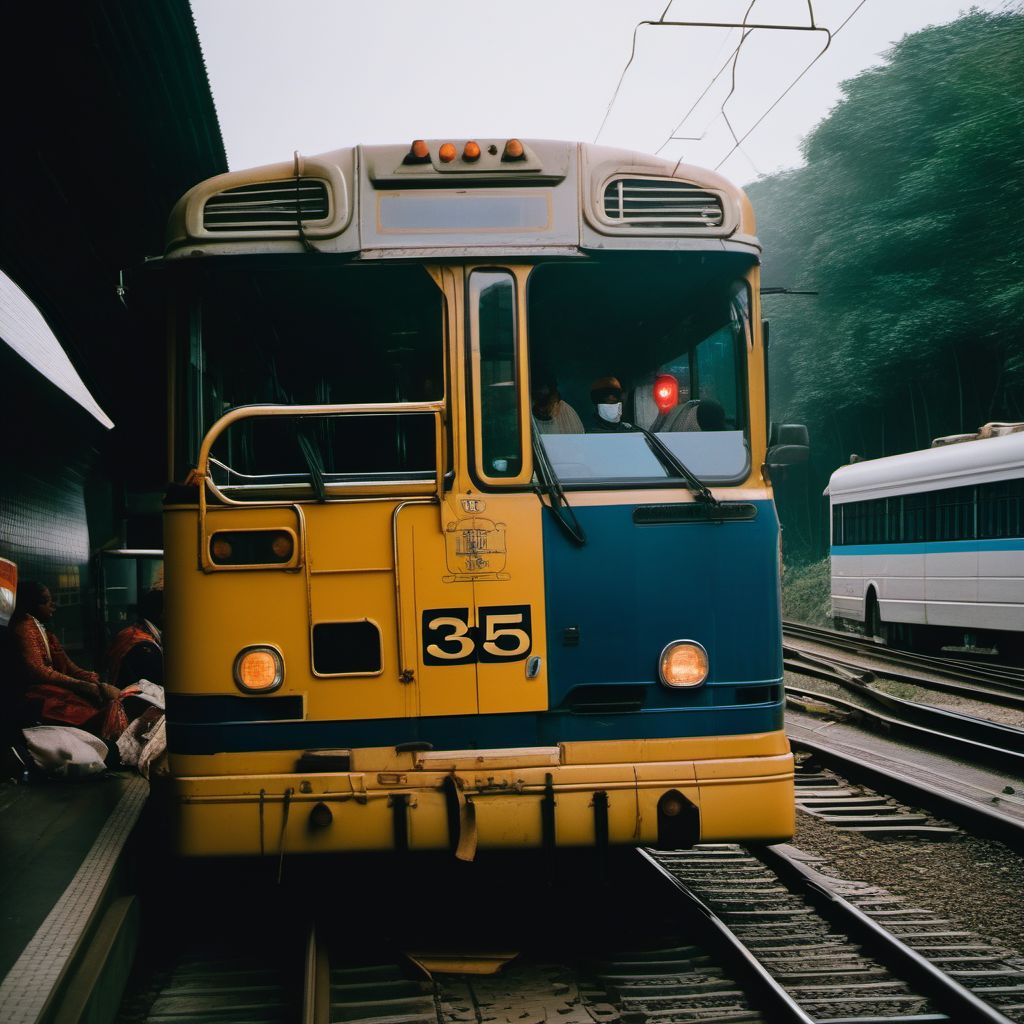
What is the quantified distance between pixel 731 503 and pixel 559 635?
903 millimetres

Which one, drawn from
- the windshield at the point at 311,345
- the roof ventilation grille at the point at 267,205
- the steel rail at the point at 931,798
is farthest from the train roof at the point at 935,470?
the roof ventilation grille at the point at 267,205

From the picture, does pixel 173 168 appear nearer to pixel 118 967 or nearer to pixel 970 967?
pixel 118 967

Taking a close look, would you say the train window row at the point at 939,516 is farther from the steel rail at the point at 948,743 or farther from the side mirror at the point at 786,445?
the side mirror at the point at 786,445

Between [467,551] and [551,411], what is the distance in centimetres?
73

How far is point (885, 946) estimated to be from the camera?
5102 mm

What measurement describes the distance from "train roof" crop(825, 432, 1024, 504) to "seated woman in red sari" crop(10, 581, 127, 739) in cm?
1216

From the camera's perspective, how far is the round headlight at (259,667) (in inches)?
189

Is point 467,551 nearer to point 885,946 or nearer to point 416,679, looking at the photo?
point 416,679

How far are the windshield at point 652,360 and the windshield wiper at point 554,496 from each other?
5 centimetres

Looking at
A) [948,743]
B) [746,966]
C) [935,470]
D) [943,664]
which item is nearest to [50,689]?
[746,966]

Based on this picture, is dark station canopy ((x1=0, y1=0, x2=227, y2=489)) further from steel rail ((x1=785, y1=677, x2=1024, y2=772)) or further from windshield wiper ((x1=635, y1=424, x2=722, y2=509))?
steel rail ((x1=785, y1=677, x2=1024, y2=772))

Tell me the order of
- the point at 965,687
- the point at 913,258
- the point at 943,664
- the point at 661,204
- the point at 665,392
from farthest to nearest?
the point at 913,258 < the point at 943,664 < the point at 965,687 < the point at 665,392 < the point at 661,204

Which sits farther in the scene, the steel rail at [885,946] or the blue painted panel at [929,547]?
the blue painted panel at [929,547]

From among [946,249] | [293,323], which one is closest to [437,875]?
[293,323]
